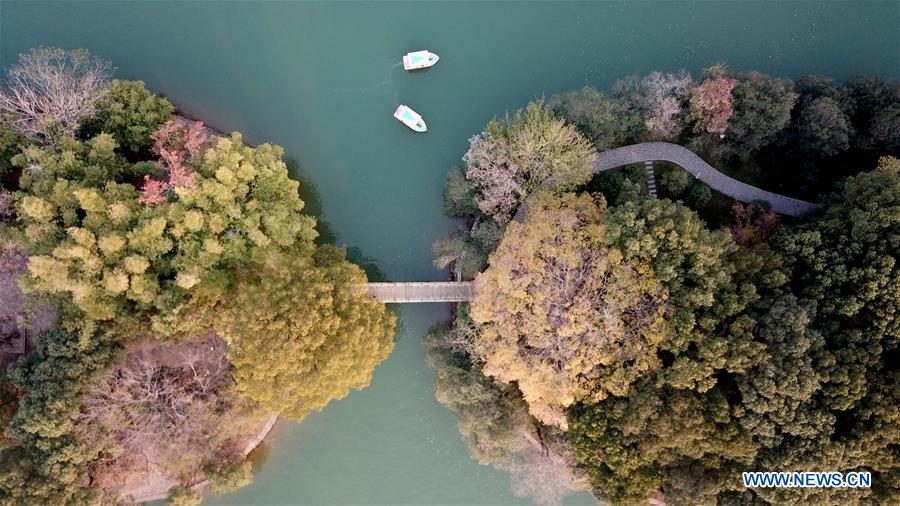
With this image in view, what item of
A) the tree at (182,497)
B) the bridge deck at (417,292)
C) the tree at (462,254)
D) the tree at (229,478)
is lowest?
the tree at (182,497)

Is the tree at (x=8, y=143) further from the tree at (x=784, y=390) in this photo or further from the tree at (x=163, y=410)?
the tree at (x=784, y=390)

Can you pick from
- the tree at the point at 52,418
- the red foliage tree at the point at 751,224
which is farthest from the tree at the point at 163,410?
the red foliage tree at the point at 751,224

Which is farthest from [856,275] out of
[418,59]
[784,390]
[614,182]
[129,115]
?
[129,115]

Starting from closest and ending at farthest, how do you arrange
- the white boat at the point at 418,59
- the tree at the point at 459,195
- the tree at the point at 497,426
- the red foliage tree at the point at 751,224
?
the tree at the point at 497,426
the red foliage tree at the point at 751,224
the tree at the point at 459,195
the white boat at the point at 418,59

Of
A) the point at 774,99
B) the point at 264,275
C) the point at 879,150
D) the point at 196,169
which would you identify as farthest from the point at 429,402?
the point at 879,150

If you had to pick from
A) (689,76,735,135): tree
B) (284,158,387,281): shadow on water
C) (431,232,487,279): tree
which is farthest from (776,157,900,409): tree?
(284,158,387,281): shadow on water
